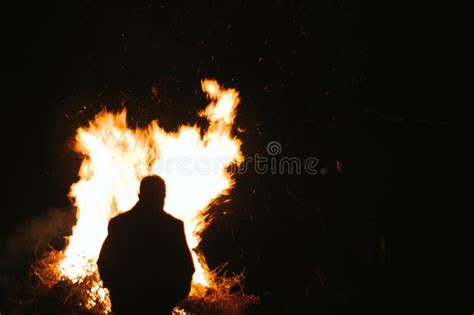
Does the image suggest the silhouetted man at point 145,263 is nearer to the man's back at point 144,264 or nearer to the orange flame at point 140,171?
the man's back at point 144,264

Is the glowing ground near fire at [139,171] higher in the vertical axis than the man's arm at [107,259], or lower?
higher

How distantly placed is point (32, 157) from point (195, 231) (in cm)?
336

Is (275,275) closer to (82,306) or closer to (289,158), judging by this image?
(289,158)

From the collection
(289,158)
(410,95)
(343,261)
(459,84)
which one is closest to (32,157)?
(289,158)

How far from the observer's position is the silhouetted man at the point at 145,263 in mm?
3262

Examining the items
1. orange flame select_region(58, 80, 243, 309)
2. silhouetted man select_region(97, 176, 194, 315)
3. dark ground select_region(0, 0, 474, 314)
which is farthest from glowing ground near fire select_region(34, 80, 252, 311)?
silhouetted man select_region(97, 176, 194, 315)

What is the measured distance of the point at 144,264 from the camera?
3273mm

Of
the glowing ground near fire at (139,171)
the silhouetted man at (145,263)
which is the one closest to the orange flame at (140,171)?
the glowing ground near fire at (139,171)

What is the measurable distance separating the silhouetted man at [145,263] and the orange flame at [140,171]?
204cm

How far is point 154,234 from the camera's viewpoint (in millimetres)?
3359

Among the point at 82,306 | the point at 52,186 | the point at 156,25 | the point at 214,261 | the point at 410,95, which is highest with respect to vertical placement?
the point at 156,25

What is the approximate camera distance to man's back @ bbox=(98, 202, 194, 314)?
326 centimetres

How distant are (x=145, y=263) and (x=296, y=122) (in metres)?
5.32

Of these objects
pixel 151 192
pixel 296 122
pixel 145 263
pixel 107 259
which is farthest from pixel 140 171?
pixel 296 122
